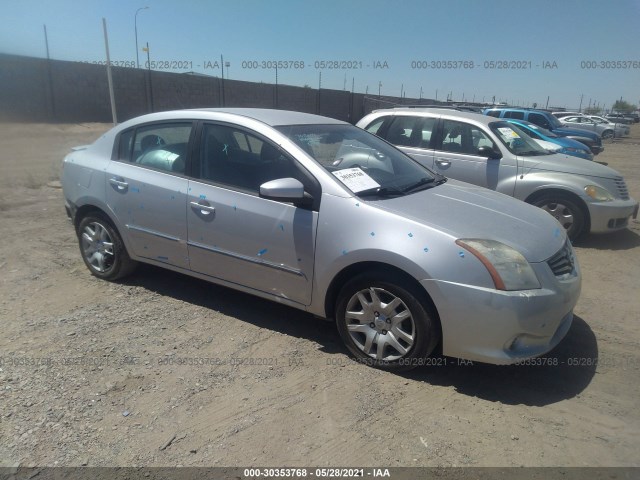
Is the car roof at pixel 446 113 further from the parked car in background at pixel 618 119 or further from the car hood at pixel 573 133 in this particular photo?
the parked car in background at pixel 618 119

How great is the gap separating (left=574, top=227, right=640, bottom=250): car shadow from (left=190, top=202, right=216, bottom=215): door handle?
516 cm

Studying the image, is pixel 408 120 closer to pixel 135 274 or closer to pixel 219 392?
pixel 135 274

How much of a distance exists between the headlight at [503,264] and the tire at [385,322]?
0.43 metres

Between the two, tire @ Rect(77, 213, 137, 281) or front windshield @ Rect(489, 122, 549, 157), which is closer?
tire @ Rect(77, 213, 137, 281)

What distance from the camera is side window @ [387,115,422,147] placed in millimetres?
7090

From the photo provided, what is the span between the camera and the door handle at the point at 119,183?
13.8 feet

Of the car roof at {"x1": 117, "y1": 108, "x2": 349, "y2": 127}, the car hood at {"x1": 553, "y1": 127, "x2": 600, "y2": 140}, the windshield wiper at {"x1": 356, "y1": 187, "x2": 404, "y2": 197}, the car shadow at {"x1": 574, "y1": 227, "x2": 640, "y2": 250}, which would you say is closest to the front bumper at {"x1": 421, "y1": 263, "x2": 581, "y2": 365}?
the windshield wiper at {"x1": 356, "y1": 187, "x2": 404, "y2": 197}

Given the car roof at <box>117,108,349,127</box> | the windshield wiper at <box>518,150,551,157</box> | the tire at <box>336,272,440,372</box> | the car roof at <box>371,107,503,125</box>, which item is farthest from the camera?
the car roof at <box>371,107,503,125</box>

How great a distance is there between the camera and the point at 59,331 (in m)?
3.73

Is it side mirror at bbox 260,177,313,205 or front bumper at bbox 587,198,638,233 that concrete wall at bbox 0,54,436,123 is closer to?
side mirror at bbox 260,177,313,205

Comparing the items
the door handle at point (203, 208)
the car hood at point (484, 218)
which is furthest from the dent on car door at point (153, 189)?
the car hood at point (484, 218)

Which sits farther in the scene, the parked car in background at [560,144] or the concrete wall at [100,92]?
the concrete wall at [100,92]

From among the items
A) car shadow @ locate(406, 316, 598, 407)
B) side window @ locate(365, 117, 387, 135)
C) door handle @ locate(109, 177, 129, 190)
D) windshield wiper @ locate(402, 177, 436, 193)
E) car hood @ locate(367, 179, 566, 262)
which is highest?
side window @ locate(365, 117, 387, 135)

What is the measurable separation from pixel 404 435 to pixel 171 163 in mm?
2832
